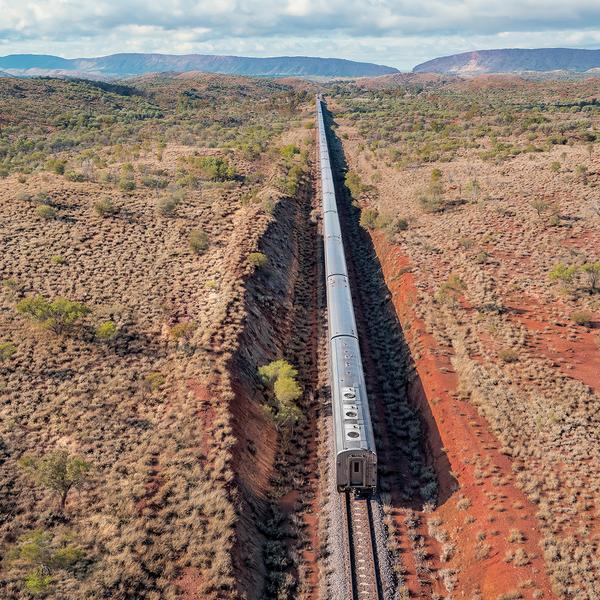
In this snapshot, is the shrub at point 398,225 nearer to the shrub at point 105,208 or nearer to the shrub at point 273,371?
the shrub at point 273,371

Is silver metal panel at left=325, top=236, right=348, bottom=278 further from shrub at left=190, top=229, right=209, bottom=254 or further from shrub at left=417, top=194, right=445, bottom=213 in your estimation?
shrub at left=417, top=194, right=445, bottom=213

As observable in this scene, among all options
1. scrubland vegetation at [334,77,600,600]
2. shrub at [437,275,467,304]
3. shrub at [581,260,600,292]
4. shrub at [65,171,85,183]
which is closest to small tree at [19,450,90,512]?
scrubland vegetation at [334,77,600,600]

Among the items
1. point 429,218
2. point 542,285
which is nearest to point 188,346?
point 542,285

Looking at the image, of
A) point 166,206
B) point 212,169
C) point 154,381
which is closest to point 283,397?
point 154,381

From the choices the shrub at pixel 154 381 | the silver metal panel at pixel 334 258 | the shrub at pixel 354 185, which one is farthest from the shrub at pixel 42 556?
the shrub at pixel 354 185

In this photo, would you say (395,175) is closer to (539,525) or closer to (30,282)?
(30,282)

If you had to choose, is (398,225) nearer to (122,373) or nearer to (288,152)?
(122,373)
